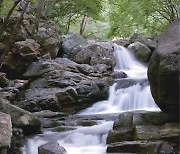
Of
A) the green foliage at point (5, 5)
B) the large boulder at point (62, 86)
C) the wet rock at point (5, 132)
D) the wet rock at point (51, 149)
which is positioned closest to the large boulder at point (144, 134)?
the wet rock at point (51, 149)

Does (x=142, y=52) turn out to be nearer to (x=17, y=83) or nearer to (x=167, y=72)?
(x=17, y=83)

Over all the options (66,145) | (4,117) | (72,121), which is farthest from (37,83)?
(4,117)

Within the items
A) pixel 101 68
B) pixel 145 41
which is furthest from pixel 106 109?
pixel 145 41

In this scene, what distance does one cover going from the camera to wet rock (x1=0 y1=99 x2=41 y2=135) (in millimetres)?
6246

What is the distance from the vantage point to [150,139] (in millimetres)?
5133

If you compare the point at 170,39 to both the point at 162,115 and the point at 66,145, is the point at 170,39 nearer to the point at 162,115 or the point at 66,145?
the point at 162,115

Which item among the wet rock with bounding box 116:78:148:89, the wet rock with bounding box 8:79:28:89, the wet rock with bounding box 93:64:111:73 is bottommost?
the wet rock with bounding box 8:79:28:89

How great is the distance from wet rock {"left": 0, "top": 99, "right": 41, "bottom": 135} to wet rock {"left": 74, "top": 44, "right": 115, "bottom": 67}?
7290 millimetres

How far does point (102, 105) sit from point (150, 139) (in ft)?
18.5

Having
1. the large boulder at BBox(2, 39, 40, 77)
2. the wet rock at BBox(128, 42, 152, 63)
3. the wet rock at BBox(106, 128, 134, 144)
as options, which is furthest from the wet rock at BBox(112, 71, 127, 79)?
the wet rock at BBox(106, 128, 134, 144)

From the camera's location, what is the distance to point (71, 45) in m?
14.9

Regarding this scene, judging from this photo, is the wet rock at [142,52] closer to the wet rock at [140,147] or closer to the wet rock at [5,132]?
the wet rock at [140,147]

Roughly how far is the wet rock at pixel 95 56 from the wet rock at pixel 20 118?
23.9 feet

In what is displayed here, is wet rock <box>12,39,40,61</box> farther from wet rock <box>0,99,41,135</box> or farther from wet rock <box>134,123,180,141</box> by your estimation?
wet rock <box>134,123,180,141</box>
